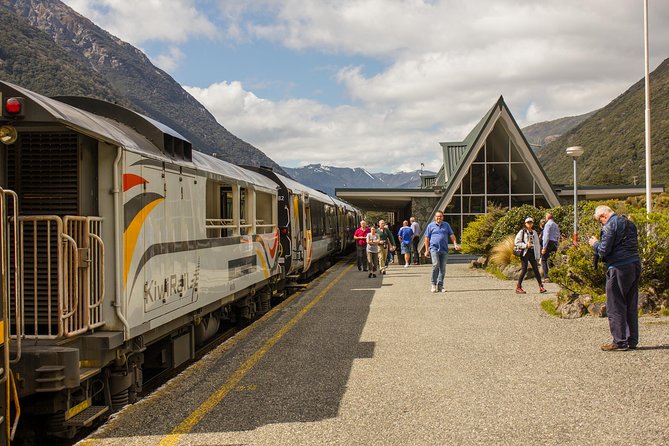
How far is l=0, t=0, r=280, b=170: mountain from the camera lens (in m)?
100

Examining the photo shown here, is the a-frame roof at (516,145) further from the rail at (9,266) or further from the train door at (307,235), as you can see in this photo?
the rail at (9,266)

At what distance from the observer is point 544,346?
847 centimetres

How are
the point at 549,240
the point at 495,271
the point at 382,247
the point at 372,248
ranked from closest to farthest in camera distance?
1. the point at 549,240
2. the point at 495,271
3. the point at 372,248
4. the point at 382,247

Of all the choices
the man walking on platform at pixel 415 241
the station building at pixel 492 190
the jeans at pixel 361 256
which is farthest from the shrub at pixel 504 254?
the station building at pixel 492 190

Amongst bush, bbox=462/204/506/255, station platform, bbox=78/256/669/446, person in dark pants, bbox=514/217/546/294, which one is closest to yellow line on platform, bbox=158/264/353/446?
station platform, bbox=78/256/669/446

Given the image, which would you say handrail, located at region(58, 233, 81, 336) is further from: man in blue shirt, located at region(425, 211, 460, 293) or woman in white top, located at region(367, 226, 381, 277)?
woman in white top, located at region(367, 226, 381, 277)

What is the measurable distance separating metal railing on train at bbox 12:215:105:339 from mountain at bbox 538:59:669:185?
88118mm

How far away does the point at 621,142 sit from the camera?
117 meters

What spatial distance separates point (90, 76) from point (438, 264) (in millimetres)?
114172

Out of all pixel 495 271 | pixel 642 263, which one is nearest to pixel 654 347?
pixel 642 263

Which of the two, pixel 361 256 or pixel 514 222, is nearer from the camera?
pixel 514 222

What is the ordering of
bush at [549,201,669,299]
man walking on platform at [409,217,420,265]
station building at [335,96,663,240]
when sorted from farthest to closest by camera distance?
station building at [335,96,663,240] → man walking on platform at [409,217,420,265] → bush at [549,201,669,299]

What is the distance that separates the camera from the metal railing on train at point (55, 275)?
16.3 feet

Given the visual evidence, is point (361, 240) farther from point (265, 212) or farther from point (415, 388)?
point (415, 388)
